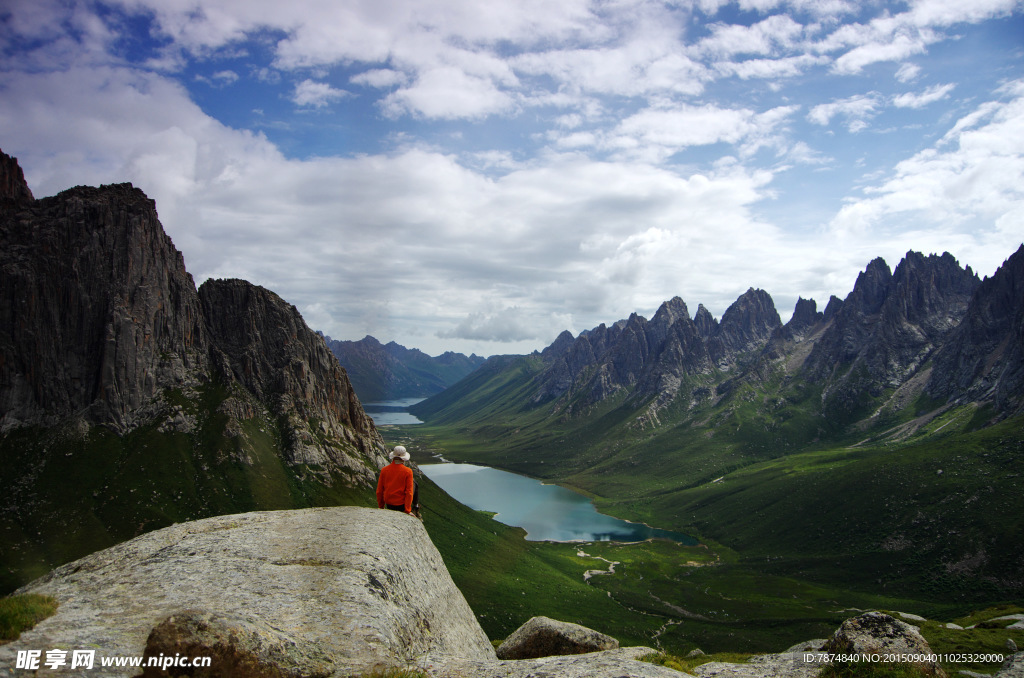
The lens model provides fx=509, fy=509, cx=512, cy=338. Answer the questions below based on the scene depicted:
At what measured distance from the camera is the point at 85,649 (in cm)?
1237

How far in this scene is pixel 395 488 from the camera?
26453mm

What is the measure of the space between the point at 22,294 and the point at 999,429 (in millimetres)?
302552

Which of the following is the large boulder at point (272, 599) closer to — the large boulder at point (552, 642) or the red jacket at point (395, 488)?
the red jacket at point (395, 488)

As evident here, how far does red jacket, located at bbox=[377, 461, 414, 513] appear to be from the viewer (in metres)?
26.1

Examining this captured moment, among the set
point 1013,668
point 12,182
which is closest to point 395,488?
point 1013,668

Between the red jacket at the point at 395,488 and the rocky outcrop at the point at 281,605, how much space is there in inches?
85.3

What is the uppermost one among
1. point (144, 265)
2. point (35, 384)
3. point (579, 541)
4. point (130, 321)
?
point (144, 265)

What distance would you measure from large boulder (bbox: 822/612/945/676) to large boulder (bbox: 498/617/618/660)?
9.36m

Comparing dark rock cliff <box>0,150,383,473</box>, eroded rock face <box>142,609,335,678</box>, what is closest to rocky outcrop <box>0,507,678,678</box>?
eroded rock face <box>142,609,335,678</box>

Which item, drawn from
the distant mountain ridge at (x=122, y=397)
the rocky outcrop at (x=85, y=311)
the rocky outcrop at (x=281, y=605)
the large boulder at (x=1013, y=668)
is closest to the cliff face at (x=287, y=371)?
the distant mountain ridge at (x=122, y=397)

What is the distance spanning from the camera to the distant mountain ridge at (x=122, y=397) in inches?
4326

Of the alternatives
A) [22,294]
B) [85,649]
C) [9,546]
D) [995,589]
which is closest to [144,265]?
[22,294]

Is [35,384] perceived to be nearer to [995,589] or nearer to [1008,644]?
[1008,644]

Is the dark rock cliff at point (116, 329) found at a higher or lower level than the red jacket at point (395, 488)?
higher
